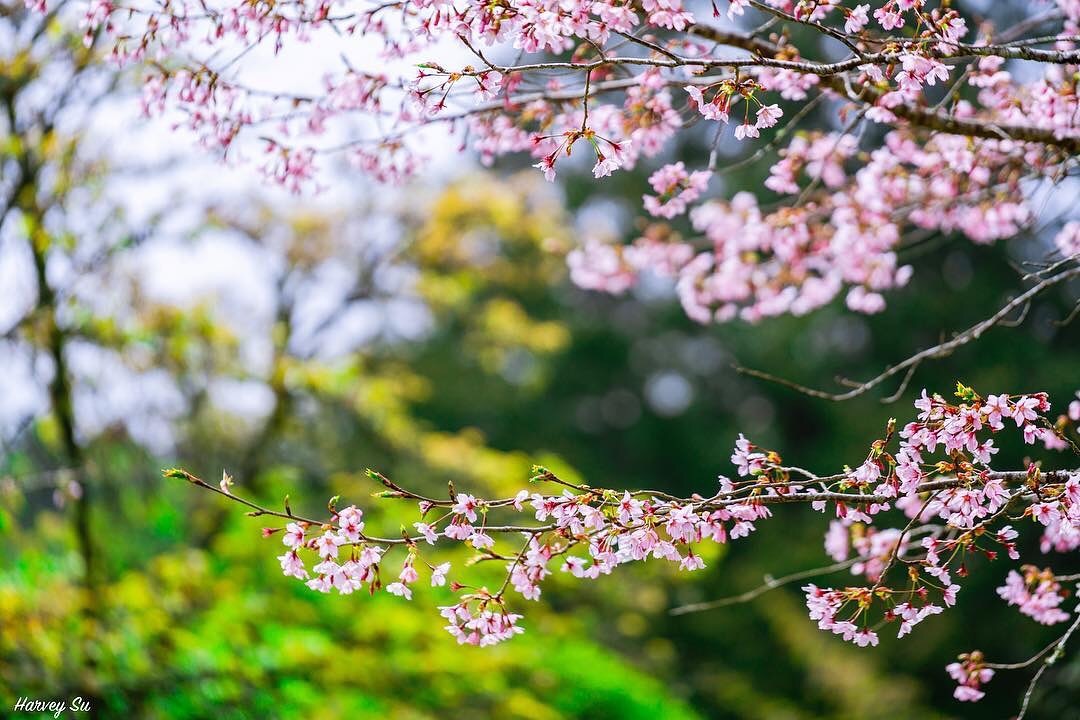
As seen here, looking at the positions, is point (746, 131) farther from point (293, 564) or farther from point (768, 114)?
point (293, 564)

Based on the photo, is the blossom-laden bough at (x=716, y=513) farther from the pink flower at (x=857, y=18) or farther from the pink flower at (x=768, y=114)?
the pink flower at (x=857, y=18)

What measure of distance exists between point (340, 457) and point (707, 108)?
23.2ft

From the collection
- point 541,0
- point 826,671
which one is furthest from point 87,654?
point 826,671

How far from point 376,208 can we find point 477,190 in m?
0.83

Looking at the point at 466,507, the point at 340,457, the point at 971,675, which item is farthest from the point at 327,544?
the point at 340,457

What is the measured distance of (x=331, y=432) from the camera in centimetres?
787

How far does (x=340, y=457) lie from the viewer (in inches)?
334

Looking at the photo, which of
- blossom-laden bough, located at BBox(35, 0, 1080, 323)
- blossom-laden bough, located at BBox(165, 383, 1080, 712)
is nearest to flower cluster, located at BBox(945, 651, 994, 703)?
blossom-laden bough, located at BBox(165, 383, 1080, 712)

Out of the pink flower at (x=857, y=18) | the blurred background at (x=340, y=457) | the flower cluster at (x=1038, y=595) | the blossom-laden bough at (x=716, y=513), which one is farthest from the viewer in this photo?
the blurred background at (x=340, y=457)

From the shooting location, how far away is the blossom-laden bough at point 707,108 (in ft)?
6.22

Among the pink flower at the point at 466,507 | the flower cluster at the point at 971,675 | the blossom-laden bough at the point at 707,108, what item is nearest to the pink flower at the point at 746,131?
the blossom-laden bough at the point at 707,108

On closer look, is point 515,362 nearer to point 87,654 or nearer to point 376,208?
point 376,208

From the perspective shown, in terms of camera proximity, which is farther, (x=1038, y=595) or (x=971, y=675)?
(x=1038, y=595)

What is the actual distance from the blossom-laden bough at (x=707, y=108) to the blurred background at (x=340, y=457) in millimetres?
292
